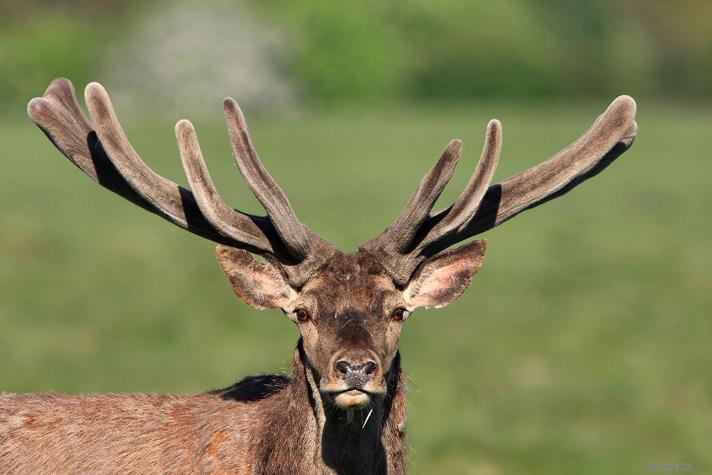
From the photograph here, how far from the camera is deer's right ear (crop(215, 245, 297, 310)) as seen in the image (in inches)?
314

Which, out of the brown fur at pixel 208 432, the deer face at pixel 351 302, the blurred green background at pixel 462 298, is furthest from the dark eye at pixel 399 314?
the blurred green background at pixel 462 298

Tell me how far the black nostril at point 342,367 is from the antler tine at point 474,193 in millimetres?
1034

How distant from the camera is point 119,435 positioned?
8344 millimetres

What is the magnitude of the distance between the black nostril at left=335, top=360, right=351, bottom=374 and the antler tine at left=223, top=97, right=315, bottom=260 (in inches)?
32.3

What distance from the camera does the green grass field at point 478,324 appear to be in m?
15.8

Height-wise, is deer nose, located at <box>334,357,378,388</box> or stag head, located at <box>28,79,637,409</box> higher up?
stag head, located at <box>28,79,637,409</box>

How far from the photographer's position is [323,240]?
26.1 ft

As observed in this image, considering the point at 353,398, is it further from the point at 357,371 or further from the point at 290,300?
the point at 290,300

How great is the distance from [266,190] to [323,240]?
40 cm

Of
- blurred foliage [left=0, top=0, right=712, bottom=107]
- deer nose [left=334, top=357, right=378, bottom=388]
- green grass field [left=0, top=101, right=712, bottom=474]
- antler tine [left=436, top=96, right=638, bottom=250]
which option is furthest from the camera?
blurred foliage [left=0, top=0, right=712, bottom=107]

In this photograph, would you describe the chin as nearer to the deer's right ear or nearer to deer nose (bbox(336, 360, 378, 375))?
deer nose (bbox(336, 360, 378, 375))

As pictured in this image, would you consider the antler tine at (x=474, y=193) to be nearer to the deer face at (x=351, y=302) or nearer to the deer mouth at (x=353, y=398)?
the deer face at (x=351, y=302)

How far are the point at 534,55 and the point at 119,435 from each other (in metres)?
63.2

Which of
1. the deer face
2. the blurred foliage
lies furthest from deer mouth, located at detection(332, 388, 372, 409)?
the blurred foliage
